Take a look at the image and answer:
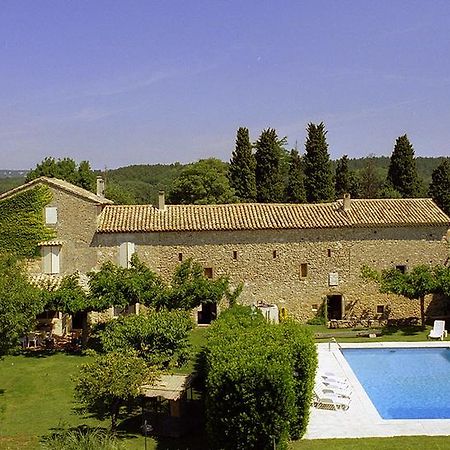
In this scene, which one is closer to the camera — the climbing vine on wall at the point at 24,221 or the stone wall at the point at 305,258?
the climbing vine on wall at the point at 24,221

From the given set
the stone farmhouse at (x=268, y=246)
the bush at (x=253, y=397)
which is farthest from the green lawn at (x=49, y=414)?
the stone farmhouse at (x=268, y=246)

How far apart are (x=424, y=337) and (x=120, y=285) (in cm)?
1440

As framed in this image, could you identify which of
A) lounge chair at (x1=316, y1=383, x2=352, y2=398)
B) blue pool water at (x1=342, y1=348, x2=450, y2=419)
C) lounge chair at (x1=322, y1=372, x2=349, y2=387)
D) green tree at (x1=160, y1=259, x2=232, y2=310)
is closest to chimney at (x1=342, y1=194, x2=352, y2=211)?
green tree at (x1=160, y1=259, x2=232, y2=310)

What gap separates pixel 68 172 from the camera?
55.1 meters

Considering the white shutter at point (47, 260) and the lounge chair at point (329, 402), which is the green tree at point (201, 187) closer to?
the white shutter at point (47, 260)

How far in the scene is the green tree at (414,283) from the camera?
91.7ft

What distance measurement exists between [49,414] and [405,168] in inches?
1669

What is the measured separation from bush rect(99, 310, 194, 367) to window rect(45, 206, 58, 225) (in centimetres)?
1285

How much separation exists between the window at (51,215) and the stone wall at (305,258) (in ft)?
15.0

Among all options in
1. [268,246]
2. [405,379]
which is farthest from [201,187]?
[405,379]

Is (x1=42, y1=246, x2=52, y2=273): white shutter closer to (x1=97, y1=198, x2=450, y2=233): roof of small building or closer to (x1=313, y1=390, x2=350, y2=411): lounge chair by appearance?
(x1=97, y1=198, x2=450, y2=233): roof of small building

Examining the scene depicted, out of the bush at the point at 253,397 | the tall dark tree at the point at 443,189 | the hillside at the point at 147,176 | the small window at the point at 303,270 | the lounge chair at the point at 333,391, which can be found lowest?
the lounge chair at the point at 333,391

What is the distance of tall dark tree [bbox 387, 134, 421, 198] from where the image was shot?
52688 mm

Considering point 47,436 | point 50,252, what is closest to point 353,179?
point 50,252
